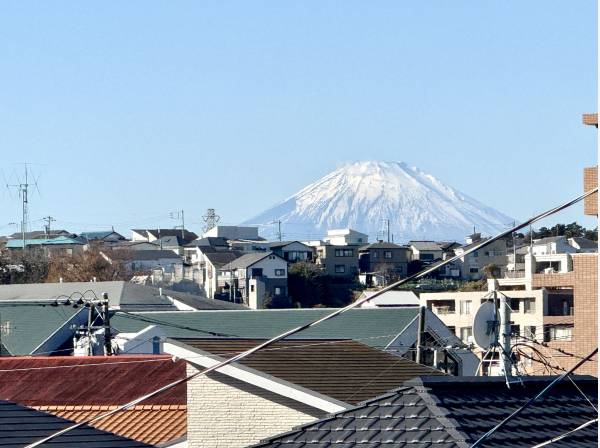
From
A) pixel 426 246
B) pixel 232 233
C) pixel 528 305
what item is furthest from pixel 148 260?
pixel 528 305

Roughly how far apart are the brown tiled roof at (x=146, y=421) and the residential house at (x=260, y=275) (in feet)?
230

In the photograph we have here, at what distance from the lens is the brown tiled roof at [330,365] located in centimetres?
1600

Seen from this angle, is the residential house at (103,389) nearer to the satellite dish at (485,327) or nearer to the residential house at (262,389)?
the residential house at (262,389)

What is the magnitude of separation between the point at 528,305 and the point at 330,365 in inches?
1779

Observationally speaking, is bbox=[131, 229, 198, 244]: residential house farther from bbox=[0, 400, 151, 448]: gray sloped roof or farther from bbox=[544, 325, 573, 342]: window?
bbox=[0, 400, 151, 448]: gray sloped roof

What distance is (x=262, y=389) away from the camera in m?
15.8

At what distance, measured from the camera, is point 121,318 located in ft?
137

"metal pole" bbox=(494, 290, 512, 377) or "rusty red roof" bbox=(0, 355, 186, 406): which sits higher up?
"metal pole" bbox=(494, 290, 512, 377)

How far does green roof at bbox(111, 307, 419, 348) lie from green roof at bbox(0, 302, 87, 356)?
4.54 metres

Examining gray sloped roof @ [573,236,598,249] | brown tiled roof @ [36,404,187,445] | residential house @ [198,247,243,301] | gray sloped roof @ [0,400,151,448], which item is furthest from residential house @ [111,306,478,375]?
gray sloped roof @ [573,236,598,249]

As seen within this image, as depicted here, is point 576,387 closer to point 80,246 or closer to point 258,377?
point 258,377

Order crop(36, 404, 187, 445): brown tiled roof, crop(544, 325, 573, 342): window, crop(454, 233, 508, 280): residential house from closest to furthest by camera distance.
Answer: crop(36, 404, 187, 445): brown tiled roof, crop(544, 325, 573, 342): window, crop(454, 233, 508, 280): residential house

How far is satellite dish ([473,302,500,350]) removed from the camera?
50.9 ft

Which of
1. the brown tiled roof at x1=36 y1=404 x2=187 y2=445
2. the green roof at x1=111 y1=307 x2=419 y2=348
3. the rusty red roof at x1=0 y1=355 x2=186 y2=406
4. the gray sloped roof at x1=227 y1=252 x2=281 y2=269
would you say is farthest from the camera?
the gray sloped roof at x1=227 y1=252 x2=281 y2=269
